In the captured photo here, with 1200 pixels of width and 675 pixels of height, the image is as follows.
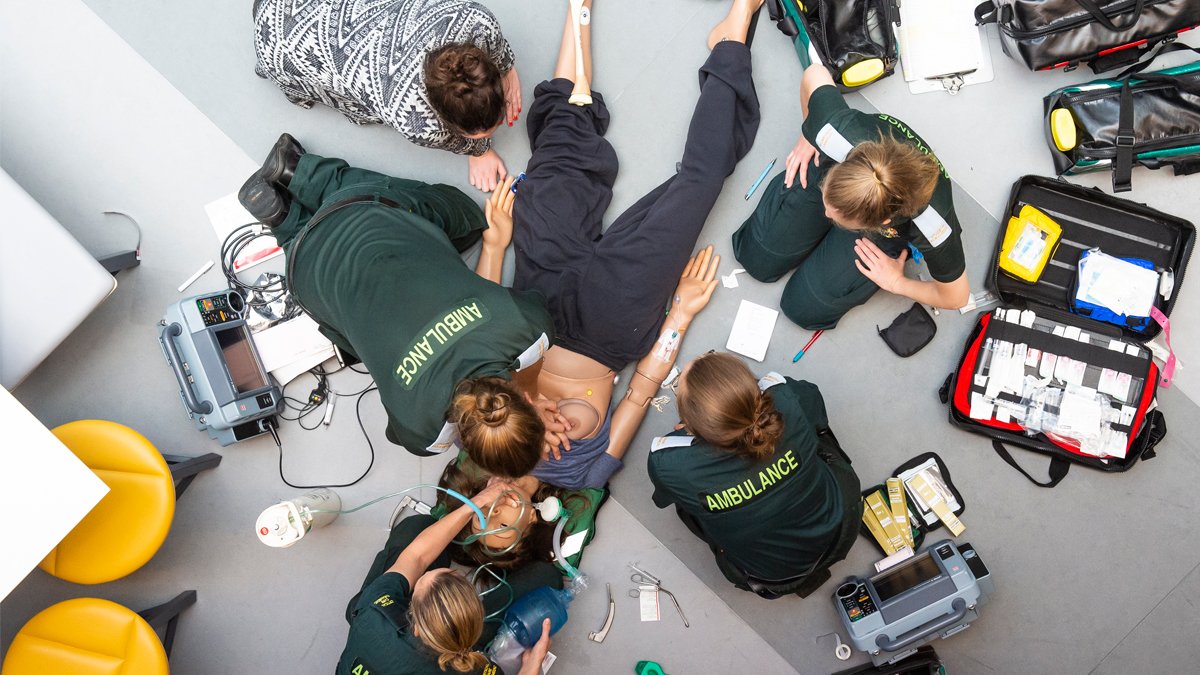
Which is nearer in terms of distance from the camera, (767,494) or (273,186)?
(767,494)

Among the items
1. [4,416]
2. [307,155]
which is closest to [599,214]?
[307,155]

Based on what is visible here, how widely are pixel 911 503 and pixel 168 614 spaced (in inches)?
114

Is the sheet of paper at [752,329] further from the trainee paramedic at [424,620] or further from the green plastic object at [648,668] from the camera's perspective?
the green plastic object at [648,668]

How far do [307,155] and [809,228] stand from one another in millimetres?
1891

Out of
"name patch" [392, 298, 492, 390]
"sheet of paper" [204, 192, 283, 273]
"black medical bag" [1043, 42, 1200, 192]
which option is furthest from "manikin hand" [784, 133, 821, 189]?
"sheet of paper" [204, 192, 283, 273]

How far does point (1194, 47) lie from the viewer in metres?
2.66

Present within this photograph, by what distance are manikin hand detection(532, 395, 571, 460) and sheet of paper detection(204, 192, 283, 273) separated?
50.9 inches

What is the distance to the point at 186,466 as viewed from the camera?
105 inches

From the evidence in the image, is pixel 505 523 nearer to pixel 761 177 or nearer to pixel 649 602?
pixel 649 602

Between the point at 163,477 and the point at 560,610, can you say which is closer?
the point at 163,477

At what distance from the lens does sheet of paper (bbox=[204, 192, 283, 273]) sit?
284cm

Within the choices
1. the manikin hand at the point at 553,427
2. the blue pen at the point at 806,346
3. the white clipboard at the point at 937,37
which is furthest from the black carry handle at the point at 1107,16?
the manikin hand at the point at 553,427

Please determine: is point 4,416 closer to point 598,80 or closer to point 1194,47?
point 598,80

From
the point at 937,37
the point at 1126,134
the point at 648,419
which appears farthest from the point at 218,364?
the point at 1126,134
